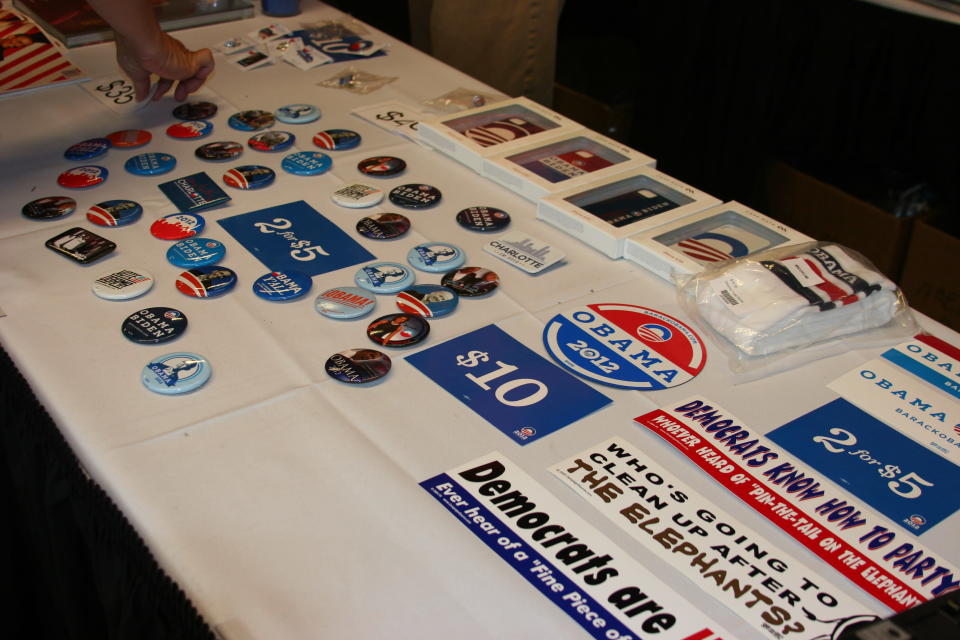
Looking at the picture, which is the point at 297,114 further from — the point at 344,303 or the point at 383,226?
the point at 344,303

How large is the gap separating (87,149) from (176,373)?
0.76m

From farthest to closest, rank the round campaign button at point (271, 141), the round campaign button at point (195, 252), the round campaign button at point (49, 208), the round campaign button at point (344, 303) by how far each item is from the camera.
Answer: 1. the round campaign button at point (271, 141)
2. the round campaign button at point (49, 208)
3. the round campaign button at point (195, 252)
4. the round campaign button at point (344, 303)

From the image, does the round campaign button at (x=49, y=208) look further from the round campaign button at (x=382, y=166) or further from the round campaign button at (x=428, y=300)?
the round campaign button at (x=428, y=300)

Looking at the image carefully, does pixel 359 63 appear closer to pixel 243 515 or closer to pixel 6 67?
→ pixel 6 67

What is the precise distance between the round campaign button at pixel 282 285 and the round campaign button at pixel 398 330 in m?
0.13

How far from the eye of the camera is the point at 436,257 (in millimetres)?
1332

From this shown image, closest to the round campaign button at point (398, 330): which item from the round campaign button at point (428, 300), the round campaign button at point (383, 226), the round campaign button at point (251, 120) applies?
the round campaign button at point (428, 300)

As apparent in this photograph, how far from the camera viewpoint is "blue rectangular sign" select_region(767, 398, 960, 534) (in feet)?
3.11

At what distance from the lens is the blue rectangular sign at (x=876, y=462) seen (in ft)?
3.11

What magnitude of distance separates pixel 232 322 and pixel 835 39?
1.85 metres

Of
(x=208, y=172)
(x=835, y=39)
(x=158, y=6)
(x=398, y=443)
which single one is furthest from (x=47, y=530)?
(x=835, y=39)

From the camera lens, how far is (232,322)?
47.3 inches

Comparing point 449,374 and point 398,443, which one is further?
point 449,374

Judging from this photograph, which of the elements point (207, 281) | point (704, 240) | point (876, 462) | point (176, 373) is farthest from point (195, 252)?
point (876, 462)
